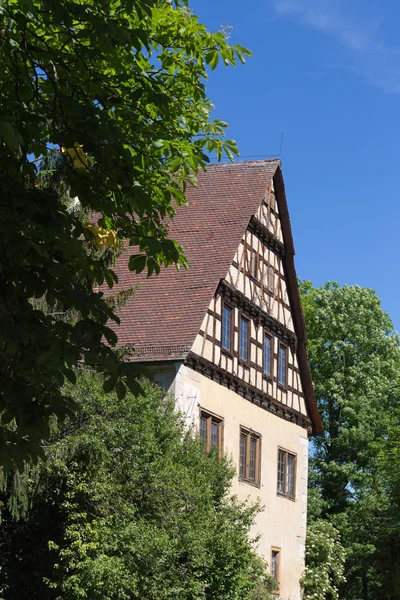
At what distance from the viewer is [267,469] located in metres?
26.4

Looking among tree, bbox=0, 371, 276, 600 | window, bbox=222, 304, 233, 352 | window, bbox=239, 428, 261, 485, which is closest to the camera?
tree, bbox=0, 371, 276, 600

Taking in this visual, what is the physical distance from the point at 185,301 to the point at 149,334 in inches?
50.8

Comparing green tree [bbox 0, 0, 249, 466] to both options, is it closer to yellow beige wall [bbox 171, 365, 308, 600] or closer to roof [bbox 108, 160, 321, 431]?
roof [bbox 108, 160, 321, 431]

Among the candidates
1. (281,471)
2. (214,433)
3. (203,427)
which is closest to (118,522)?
(203,427)

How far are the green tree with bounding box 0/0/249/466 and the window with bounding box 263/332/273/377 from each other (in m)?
17.7

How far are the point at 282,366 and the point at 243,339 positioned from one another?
3.22 meters

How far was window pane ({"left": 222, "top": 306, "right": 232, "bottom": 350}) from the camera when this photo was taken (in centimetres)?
2369

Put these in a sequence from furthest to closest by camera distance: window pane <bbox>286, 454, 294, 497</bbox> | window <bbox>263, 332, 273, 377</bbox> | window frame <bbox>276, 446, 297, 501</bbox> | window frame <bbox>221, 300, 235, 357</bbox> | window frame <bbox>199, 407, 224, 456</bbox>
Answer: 1. window pane <bbox>286, 454, 294, 497</bbox>
2. window frame <bbox>276, 446, 297, 501</bbox>
3. window <bbox>263, 332, 273, 377</bbox>
4. window frame <bbox>221, 300, 235, 357</bbox>
5. window frame <bbox>199, 407, 224, 456</bbox>

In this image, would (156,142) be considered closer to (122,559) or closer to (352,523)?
(122,559)

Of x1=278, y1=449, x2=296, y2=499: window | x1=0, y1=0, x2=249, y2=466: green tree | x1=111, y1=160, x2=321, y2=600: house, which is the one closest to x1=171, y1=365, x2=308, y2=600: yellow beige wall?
x1=111, y1=160, x2=321, y2=600: house

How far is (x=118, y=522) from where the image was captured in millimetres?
16031

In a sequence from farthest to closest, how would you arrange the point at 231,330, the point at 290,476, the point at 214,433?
the point at 290,476 → the point at 231,330 → the point at 214,433

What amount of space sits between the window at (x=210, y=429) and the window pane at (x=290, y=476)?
540cm

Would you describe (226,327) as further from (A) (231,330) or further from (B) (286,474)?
(B) (286,474)
